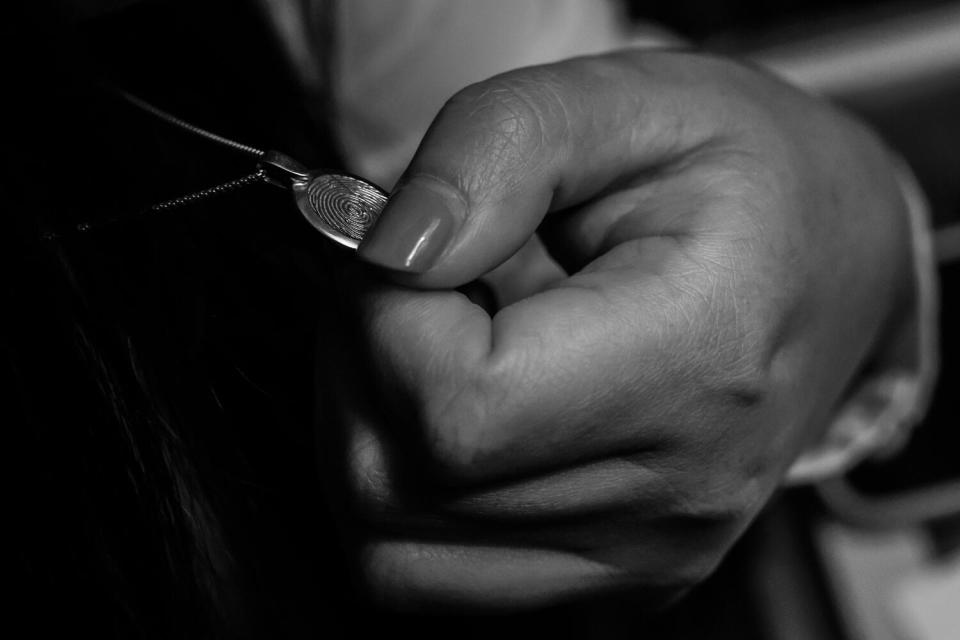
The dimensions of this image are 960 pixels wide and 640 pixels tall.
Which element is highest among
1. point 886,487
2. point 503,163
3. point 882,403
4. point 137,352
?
point 503,163

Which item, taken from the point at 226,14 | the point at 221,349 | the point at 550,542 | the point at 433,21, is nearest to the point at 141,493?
the point at 221,349

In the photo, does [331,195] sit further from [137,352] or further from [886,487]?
[886,487]

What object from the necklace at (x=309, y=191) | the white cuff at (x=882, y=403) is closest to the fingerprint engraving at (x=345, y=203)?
the necklace at (x=309, y=191)

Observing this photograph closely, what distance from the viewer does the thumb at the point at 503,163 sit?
1.28 ft

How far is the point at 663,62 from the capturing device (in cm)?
49

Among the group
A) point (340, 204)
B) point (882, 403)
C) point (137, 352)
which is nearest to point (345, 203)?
point (340, 204)

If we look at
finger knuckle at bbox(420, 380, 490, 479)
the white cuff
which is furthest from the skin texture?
the white cuff

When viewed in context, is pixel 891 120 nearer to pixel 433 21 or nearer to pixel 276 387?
pixel 433 21

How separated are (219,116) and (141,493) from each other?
24 centimetres

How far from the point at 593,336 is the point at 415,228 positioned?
10cm

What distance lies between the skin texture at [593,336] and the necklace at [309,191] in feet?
0.09

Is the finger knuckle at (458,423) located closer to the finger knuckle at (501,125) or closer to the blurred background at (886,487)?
the finger knuckle at (501,125)

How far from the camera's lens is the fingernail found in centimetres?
39

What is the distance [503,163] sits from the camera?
399 mm
